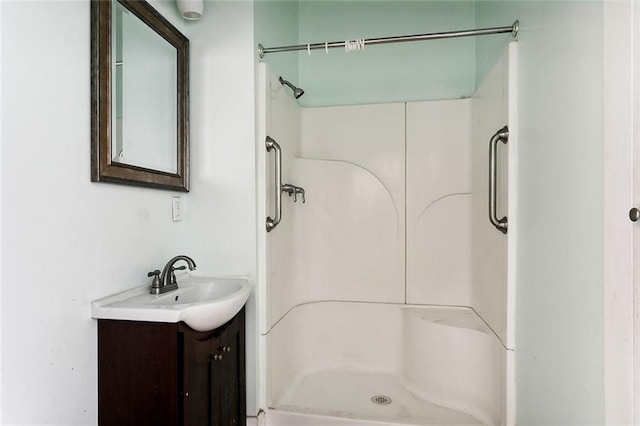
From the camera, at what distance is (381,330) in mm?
2451

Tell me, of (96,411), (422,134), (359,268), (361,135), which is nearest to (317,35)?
(361,135)

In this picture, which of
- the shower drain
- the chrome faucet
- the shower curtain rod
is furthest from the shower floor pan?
the shower curtain rod

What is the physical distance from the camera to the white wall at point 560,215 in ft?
3.49

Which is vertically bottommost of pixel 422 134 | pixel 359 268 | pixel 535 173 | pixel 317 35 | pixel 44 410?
pixel 44 410

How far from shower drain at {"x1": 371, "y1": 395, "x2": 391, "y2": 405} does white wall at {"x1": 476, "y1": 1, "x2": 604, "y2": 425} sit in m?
0.69

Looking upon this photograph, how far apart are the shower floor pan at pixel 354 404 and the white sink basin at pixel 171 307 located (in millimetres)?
759

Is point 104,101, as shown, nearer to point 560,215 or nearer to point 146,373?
point 146,373

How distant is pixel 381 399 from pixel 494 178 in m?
1.34

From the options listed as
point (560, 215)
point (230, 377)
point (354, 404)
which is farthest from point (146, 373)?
point (560, 215)

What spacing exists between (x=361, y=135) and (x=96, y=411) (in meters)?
2.00

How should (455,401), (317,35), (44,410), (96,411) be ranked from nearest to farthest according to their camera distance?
(44,410) → (96,411) → (455,401) → (317,35)

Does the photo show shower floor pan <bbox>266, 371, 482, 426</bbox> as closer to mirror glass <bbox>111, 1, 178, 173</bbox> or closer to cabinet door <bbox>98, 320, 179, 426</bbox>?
cabinet door <bbox>98, 320, 179, 426</bbox>

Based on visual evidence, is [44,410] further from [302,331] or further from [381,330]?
[381,330]

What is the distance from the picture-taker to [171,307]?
4.20 feet
